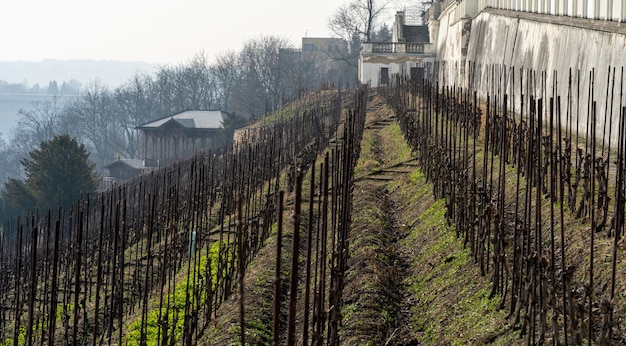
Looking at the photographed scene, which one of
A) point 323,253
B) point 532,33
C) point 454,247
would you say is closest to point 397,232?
point 454,247

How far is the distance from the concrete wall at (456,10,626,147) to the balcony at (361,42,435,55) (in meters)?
13.5

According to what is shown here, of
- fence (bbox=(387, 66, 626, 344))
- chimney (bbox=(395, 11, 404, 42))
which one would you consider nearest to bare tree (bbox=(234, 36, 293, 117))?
chimney (bbox=(395, 11, 404, 42))

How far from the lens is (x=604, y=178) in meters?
10.2

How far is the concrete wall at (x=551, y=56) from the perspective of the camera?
17406 mm

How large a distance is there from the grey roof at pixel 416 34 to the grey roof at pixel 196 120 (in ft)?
47.9

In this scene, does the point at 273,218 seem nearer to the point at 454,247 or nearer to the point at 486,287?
the point at 454,247

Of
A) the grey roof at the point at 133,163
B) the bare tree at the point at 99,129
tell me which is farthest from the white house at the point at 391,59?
the bare tree at the point at 99,129

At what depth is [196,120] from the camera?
64375mm

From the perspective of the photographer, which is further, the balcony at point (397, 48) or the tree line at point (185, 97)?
the tree line at point (185, 97)

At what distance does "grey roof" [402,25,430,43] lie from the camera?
5381 cm

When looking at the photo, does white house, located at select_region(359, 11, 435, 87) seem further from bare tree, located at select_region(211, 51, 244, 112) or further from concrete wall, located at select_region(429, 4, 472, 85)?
bare tree, located at select_region(211, 51, 244, 112)

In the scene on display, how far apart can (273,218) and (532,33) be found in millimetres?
10810

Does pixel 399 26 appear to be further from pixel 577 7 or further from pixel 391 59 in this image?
pixel 577 7

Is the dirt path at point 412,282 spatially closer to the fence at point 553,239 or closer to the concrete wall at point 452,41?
the fence at point 553,239
